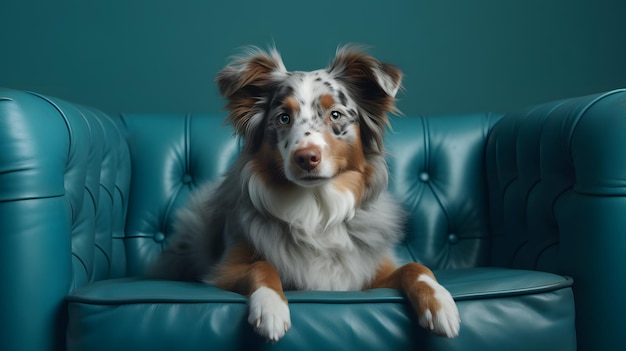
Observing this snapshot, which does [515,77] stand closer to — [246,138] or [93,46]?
[246,138]

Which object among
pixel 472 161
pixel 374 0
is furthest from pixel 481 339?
pixel 374 0

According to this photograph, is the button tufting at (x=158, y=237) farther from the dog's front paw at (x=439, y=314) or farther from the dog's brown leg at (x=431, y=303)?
the dog's front paw at (x=439, y=314)

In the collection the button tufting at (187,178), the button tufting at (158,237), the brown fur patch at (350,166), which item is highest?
the brown fur patch at (350,166)

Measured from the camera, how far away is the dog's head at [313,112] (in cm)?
199

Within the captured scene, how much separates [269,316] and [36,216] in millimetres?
744

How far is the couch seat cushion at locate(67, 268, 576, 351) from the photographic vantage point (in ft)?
5.41

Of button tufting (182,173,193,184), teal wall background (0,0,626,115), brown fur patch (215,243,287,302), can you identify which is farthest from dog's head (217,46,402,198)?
teal wall background (0,0,626,115)

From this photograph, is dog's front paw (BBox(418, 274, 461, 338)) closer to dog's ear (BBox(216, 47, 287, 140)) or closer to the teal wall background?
dog's ear (BBox(216, 47, 287, 140))

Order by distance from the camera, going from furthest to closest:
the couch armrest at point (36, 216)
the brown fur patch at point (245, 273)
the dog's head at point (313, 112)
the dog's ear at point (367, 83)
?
A: the dog's ear at point (367, 83)
the dog's head at point (313, 112)
the brown fur patch at point (245, 273)
the couch armrest at point (36, 216)

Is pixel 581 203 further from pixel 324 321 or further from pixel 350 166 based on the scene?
pixel 324 321

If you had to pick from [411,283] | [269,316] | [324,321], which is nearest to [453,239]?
[411,283]

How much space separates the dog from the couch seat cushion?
0.20m

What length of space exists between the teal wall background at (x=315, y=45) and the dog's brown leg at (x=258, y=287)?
1.53 meters

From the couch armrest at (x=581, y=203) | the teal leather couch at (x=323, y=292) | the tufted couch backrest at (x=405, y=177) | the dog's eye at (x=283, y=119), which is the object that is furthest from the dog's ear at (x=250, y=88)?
the couch armrest at (x=581, y=203)
